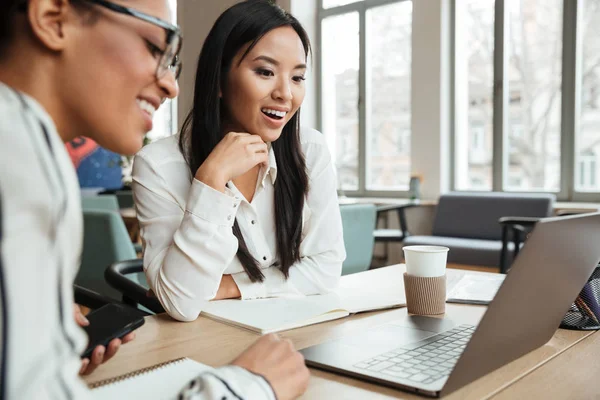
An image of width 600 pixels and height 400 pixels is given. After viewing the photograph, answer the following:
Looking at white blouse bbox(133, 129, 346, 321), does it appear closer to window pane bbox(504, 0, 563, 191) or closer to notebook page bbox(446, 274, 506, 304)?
notebook page bbox(446, 274, 506, 304)

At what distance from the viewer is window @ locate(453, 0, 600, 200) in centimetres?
480

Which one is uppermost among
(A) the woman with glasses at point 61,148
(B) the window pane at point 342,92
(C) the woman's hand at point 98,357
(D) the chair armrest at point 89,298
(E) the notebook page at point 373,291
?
(B) the window pane at point 342,92

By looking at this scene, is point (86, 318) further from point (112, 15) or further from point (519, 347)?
point (519, 347)

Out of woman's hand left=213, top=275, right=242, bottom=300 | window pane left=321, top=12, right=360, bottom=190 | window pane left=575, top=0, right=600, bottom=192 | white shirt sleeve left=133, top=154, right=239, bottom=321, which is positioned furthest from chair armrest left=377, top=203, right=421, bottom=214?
white shirt sleeve left=133, top=154, right=239, bottom=321

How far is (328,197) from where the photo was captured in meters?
1.60

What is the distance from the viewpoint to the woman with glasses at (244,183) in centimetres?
119

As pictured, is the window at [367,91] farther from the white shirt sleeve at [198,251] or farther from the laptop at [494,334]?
the laptop at [494,334]

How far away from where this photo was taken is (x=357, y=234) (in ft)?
9.55

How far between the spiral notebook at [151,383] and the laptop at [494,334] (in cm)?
18

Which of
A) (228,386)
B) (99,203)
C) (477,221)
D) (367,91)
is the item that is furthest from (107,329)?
(367,91)

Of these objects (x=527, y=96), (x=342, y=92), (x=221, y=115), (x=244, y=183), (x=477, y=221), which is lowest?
(x=477, y=221)

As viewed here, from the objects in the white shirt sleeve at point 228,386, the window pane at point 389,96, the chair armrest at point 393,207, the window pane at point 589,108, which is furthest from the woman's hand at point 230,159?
the window pane at point 389,96

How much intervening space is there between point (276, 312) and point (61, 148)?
0.75 m

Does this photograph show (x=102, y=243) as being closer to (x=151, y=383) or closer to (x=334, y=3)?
(x=151, y=383)
